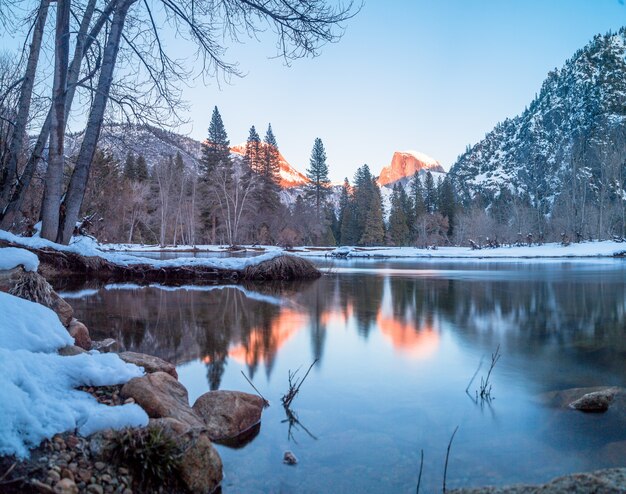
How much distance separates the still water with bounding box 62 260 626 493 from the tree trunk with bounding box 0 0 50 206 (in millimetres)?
2527

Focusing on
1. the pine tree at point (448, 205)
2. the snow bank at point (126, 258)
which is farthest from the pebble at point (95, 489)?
the pine tree at point (448, 205)

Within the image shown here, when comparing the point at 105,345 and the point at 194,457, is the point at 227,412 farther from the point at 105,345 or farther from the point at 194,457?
the point at 105,345

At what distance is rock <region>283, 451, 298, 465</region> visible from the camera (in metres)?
2.40

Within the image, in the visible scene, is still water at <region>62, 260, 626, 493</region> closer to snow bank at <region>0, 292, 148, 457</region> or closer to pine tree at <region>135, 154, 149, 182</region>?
snow bank at <region>0, 292, 148, 457</region>

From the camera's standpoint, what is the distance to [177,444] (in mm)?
2023

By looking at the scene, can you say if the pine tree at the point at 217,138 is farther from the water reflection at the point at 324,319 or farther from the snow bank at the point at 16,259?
the snow bank at the point at 16,259

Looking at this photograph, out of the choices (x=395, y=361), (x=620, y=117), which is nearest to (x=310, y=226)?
(x=395, y=361)

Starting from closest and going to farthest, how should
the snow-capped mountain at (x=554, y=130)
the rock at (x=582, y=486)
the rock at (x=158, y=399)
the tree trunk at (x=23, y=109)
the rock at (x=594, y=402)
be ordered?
the rock at (x=582, y=486)
the rock at (x=158, y=399)
the rock at (x=594, y=402)
the tree trunk at (x=23, y=109)
the snow-capped mountain at (x=554, y=130)

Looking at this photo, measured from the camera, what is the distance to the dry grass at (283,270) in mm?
13234

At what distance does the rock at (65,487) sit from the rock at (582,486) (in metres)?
1.60

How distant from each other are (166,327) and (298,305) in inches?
126

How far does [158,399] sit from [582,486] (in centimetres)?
207

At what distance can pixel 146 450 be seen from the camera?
75.2 inches

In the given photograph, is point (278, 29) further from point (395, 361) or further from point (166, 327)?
point (395, 361)
